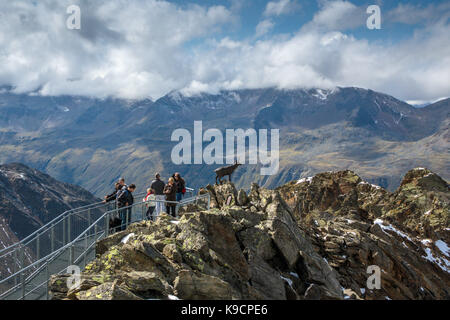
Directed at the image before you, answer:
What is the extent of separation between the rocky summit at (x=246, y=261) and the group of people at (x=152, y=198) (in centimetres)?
259

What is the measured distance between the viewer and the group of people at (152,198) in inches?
917

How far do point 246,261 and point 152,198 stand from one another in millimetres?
9228

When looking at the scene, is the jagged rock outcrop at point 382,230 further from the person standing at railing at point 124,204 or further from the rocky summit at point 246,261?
the person standing at railing at point 124,204

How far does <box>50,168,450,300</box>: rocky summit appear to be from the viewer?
13703 millimetres

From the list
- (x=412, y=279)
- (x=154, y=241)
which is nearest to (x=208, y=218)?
(x=154, y=241)

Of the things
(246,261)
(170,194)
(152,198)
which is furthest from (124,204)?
(246,261)

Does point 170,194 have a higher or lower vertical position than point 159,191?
lower

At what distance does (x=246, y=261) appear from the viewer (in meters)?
18.2

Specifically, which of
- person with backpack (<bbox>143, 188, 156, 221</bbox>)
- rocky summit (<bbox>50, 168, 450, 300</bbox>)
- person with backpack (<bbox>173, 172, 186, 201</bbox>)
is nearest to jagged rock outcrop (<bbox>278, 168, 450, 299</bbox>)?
rocky summit (<bbox>50, 168, 450, 300</bbox>)

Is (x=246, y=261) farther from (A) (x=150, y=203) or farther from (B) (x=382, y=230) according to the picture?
(B) (x=382, y=230)

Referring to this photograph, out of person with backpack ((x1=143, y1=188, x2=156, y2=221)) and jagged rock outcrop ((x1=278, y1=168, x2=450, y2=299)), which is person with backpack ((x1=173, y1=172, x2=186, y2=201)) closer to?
person with backpack ((x1=143, y1=188, x2=156, y2=221))

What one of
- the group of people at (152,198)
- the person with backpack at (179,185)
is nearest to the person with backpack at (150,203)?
the group of people at (152,198)

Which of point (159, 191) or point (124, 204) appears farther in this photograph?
point (159, 191)

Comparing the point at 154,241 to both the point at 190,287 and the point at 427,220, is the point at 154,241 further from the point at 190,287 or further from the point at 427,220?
the point at 427,220
